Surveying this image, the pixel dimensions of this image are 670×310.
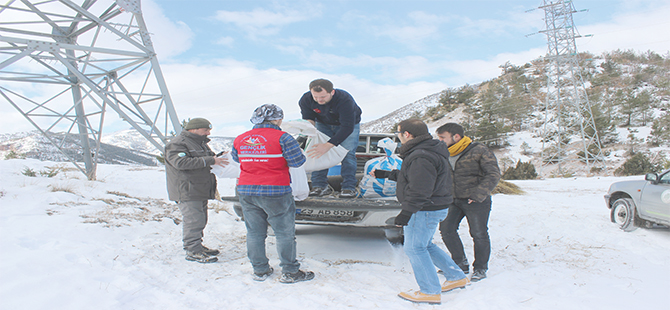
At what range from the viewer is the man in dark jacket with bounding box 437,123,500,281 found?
3.19 meters

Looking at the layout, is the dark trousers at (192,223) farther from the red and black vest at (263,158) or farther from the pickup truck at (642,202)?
the pickup truck at (642,202)

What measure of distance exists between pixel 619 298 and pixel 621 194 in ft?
14.4

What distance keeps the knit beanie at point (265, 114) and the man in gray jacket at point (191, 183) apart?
2.62 ft

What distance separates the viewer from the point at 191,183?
3480 millimetres

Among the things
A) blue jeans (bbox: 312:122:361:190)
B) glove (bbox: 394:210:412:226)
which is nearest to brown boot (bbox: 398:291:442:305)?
glove (bbox: 394:210:412:226)

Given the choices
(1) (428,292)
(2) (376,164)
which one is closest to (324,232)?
(2) (376,164)

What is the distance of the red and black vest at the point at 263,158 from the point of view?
2846 millimetres

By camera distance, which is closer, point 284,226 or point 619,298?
point 619,298

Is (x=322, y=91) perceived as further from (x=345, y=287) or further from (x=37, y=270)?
(x=37, y=270)

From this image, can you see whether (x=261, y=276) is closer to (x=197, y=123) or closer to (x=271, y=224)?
(x=271, y=224)

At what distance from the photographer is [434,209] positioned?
8.79 ft

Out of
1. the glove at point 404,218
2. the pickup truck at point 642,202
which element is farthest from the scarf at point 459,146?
the pickup truck at point 642,202

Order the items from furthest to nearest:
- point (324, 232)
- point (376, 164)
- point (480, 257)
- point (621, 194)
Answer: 1. point (621, 194)
2. point (324, 232)
3. point (376, 164)
4. point (480, 257)

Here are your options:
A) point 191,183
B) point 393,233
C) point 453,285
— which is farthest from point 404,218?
point 191,183
